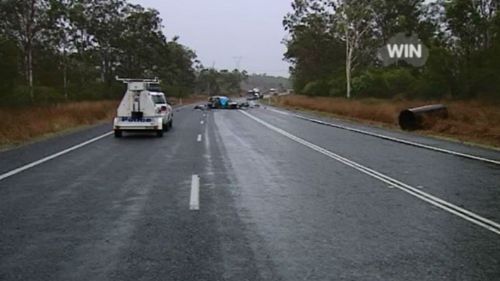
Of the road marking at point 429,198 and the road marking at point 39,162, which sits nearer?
the road marking at point 429,198

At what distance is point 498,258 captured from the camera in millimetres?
5750

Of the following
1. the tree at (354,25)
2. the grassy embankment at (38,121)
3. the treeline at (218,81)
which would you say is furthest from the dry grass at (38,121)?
the treeline at (218,81)

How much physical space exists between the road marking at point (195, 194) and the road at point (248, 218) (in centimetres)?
3

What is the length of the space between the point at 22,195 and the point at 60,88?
5345 cm

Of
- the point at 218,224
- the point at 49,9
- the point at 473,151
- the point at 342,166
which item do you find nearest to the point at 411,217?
the point at 218,224

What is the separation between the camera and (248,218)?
24.7 ft

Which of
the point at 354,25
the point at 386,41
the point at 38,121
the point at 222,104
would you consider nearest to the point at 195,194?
the point at 38,121

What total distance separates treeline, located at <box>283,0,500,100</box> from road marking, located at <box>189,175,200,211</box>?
33.6m

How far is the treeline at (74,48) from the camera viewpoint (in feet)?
154

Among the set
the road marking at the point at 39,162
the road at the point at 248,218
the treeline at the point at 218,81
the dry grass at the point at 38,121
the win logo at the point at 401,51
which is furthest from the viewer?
the treeline at the point at 218,81

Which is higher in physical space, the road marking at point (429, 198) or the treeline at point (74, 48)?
the treeline at point (74, 48)

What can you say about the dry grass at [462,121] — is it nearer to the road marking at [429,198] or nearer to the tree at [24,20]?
the road marking at [429,198]

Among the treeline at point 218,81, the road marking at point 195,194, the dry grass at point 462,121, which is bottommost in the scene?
the road marking at point 195,194

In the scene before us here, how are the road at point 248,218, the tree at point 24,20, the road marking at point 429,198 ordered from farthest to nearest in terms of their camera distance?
the tree at point 24,20, the road marking at point 429,198, the road at point 248,218
